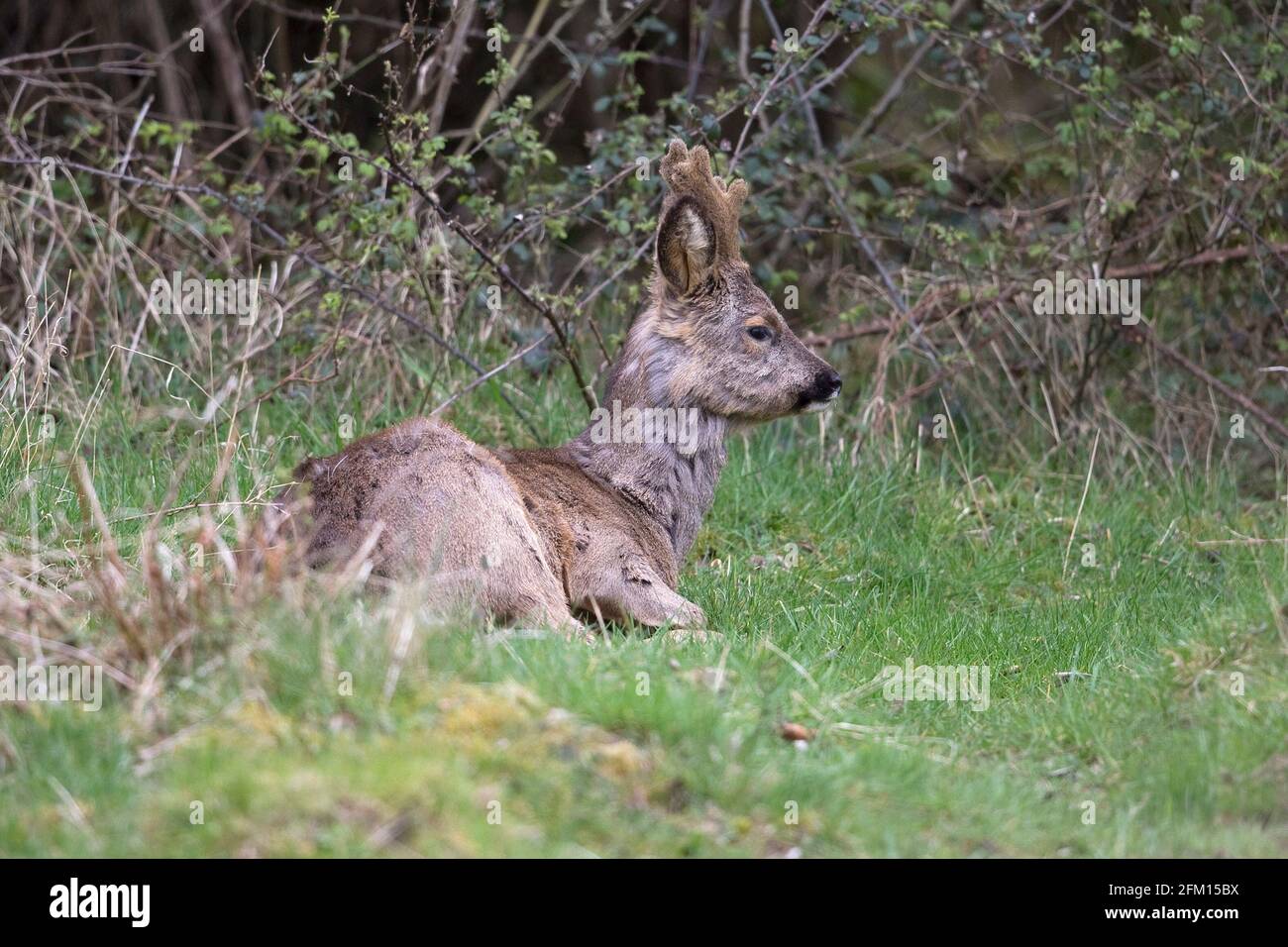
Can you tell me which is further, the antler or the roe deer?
the antler

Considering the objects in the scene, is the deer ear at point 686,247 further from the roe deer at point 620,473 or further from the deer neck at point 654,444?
the deer neck at point 654,444

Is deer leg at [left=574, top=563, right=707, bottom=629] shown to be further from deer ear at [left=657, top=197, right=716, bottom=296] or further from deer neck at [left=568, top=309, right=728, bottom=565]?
deer ear at [left=657, top=197, right=716, bottom=296]

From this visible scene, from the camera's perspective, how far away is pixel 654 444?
750 cm

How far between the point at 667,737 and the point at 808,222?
6260 millimetres

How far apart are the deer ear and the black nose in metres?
0.74

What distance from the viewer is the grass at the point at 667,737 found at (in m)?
4.23

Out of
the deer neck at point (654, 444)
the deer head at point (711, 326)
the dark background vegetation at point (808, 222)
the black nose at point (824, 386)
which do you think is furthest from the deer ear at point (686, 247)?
the dark background vegetation at point (808, 222)

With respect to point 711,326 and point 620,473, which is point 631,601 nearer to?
point 620,473

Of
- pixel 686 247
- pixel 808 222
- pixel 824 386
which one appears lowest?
pixel 824 386

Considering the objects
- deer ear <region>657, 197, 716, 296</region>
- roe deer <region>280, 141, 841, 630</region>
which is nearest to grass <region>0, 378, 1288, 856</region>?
roe deer <region>280, 141, 841, 630</region>

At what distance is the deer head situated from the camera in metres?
7.41

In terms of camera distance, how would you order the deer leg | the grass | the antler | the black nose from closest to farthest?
the grass
the deer leg
the antler
the black nose

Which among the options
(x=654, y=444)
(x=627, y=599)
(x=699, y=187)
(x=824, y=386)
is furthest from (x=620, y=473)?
(x=699, y=187)
